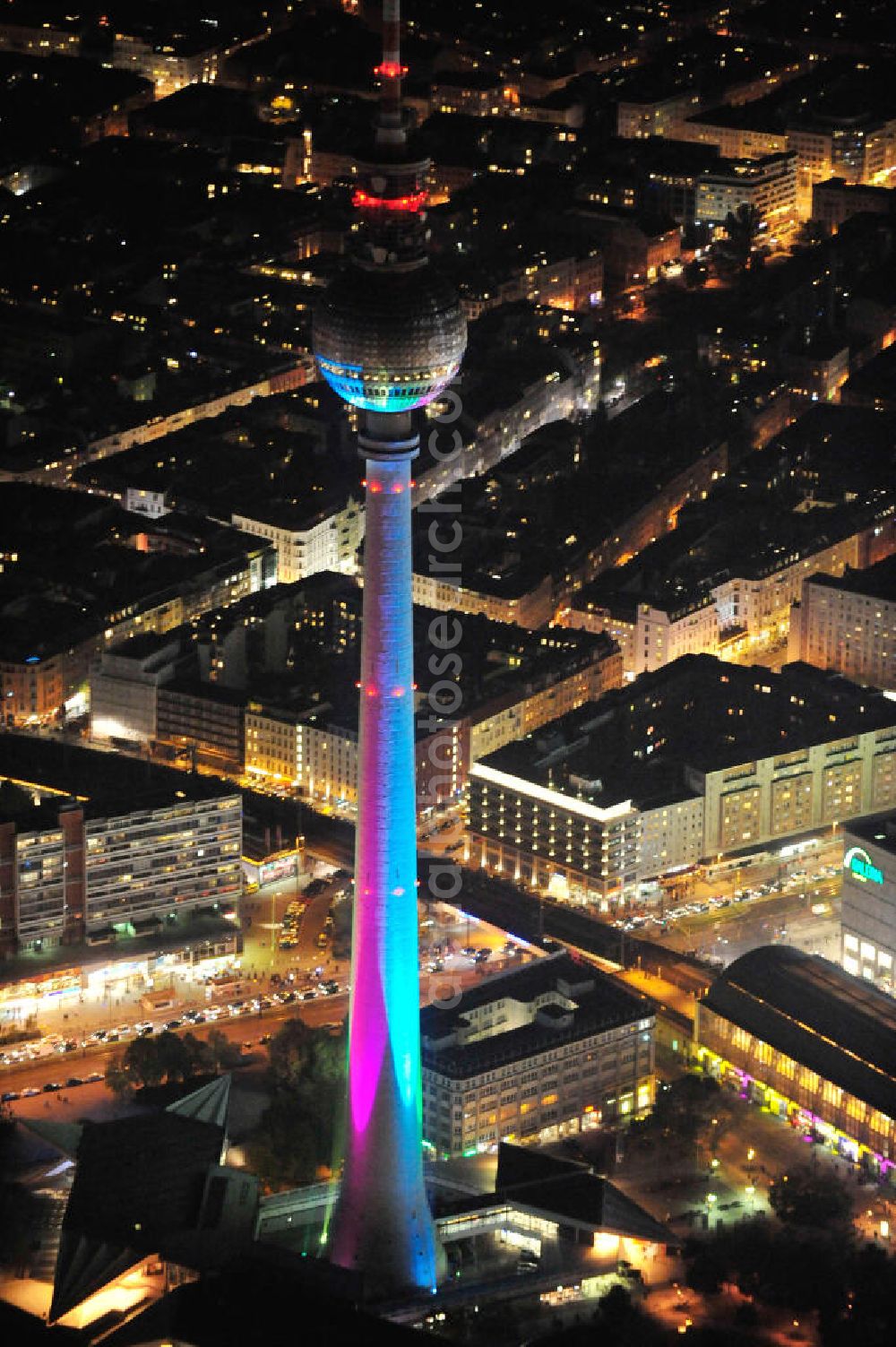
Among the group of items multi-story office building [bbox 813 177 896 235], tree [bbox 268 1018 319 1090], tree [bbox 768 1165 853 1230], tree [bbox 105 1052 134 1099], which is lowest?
multi-story office building [bbox 813 177 896 235]

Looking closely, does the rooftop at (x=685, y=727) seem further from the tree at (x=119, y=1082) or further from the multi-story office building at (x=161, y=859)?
the tree at (x=119, y=1082)

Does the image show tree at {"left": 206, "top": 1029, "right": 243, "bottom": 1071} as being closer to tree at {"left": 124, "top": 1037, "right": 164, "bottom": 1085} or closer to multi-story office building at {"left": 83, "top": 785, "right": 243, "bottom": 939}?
tree at {"left": 124, "top": 1037, "right": 164, "bottom": 1085}

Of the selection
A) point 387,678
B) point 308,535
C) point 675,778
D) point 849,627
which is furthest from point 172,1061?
point 849,627

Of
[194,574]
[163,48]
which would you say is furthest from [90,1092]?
[163,48]

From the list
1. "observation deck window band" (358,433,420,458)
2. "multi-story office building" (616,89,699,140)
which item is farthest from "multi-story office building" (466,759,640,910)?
"multi-story office building" (616,89,699,140)

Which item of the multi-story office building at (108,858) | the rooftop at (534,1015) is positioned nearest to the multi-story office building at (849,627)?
the multi-story office building at (108,858)

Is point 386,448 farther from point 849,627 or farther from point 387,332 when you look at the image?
point 849,627

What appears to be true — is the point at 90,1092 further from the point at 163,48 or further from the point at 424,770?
the point at 163,48
